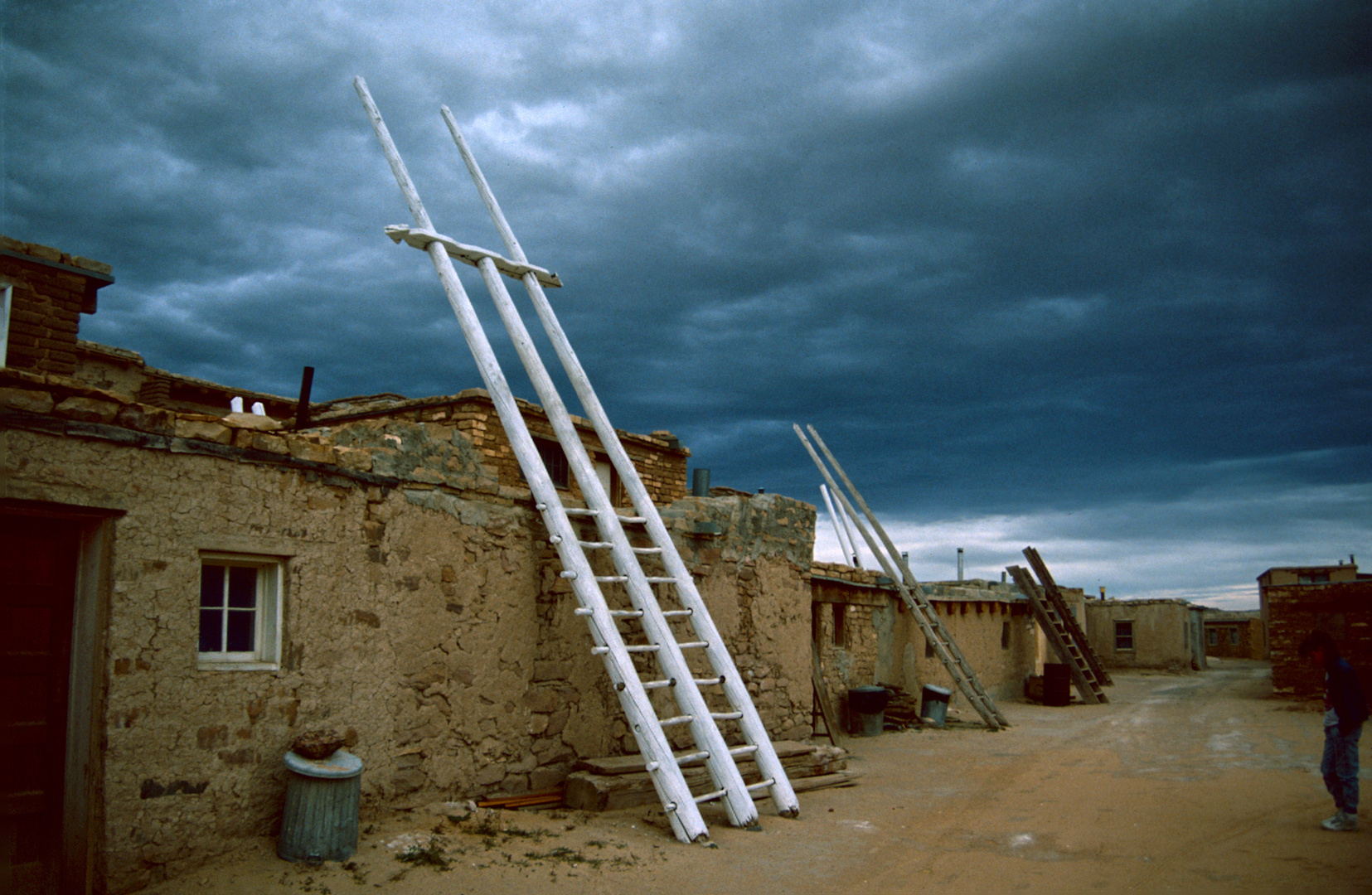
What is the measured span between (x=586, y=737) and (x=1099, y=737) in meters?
8.13

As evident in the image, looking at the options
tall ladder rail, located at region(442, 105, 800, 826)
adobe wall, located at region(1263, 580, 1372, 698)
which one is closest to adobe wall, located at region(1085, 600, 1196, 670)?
adobe wall, located at region(1263, 580, 1372, 698)

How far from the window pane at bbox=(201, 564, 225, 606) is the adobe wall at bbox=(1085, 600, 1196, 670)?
2674cm

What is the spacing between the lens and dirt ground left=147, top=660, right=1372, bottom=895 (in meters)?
5.13

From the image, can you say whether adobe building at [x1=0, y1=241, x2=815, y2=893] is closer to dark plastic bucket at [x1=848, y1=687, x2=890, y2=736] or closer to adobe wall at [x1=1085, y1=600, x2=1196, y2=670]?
dark plastic bucket at [x1=848, y1=687, x2=890, y2=736]

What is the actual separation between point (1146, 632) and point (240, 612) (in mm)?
28916

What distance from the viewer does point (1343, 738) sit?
6.45m

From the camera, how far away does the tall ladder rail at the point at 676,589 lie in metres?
6.40

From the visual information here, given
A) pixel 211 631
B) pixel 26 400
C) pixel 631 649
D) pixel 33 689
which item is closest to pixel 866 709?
pixel 631 649

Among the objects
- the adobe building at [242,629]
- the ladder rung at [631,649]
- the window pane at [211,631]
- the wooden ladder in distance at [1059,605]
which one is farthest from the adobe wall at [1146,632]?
the window pane at [211,631]

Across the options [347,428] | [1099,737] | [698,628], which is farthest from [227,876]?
[1099,737]

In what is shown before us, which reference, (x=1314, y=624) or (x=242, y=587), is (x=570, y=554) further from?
(x=1314, y=624)

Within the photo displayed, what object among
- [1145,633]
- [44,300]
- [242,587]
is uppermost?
[44,300]

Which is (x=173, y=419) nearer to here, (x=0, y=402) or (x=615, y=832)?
(x=0, y=402)

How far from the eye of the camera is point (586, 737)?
7.24 metres
